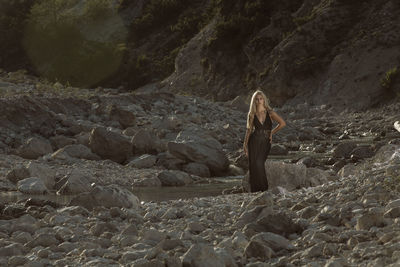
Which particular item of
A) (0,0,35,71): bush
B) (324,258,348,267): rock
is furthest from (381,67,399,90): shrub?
(0,0,35,71): bush

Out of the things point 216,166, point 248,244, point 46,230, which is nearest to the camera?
point 248,244

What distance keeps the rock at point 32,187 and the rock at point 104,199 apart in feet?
11.1

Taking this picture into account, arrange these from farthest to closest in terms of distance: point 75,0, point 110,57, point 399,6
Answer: point 75,0 < point 110,57 < point 399,6

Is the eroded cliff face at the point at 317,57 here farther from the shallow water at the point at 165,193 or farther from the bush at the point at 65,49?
the shallow water at the point at 165,193

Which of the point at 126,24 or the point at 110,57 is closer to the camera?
the point at 110,57

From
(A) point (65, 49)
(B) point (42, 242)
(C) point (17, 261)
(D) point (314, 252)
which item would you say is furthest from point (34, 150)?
(A) point (65, 49)

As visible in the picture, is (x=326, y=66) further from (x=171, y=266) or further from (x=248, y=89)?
(x=171, y=266)

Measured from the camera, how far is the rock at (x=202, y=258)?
16.8 ft

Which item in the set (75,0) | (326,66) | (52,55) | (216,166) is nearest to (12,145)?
(216,166)

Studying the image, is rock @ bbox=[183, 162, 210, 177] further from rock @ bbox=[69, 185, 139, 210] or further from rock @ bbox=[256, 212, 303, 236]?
rock @ bbox=[256, 212, 303, 236]

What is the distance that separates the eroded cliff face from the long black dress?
27690mm

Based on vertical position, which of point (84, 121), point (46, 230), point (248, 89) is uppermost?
point (46, 230)

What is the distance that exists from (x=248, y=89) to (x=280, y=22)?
4.89 m

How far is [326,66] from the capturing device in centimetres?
4175
